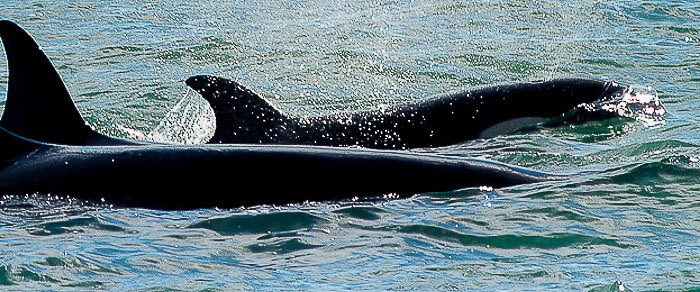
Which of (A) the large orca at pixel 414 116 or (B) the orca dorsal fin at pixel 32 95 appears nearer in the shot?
(B) the orca dorsal fin at pixel 32 95

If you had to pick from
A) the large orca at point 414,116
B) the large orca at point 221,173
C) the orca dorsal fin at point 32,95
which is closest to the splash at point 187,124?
the large orca at point 414,116

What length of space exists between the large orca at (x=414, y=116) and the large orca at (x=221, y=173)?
8.59 feet

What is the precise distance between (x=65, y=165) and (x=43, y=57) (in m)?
1.33

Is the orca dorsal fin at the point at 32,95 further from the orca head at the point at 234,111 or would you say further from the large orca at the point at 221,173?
the orca head at the point at 234,111

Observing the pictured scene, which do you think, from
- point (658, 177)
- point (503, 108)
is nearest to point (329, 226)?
point (658, 177)

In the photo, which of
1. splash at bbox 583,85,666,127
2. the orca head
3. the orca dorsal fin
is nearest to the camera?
the orca dorsal fin

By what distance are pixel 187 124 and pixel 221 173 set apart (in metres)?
5.68

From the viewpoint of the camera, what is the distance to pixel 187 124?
1366 centimetres

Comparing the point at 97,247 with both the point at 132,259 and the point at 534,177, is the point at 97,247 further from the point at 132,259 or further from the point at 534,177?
the point at 534,177

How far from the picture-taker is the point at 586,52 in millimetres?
18578

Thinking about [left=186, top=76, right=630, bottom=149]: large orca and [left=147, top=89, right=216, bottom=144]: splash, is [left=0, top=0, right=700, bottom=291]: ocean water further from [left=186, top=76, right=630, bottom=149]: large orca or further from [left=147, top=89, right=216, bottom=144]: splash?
[left=186, top=76, right=630, bottom=149]: large orca

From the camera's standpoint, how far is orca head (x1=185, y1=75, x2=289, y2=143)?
11.0 m

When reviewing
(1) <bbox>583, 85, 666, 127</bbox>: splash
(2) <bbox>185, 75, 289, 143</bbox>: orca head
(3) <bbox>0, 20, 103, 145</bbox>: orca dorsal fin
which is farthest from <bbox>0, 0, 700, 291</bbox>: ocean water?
(2) <bbox>185, 75, 289, 143</bbox>: orca head

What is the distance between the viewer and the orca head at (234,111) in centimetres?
1097
